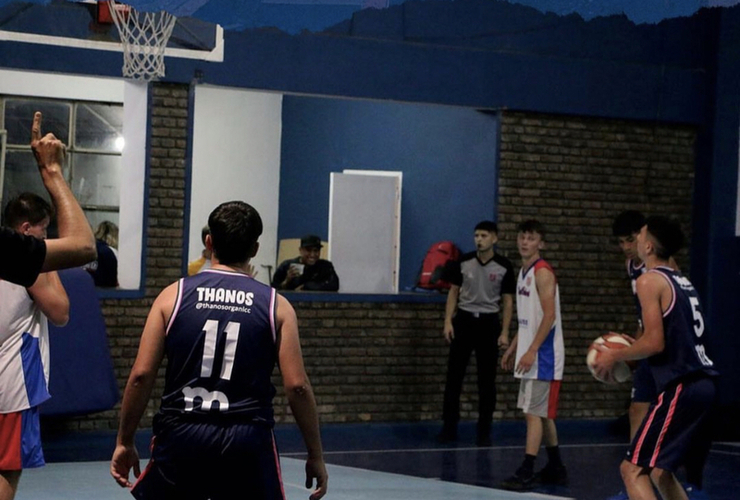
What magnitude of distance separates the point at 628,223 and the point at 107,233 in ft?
24.0

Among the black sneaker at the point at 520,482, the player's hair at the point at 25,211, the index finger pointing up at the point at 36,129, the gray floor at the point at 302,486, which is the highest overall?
the index finger pointing up at the point at 36,129

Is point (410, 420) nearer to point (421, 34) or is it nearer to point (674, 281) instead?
point (421, 34)

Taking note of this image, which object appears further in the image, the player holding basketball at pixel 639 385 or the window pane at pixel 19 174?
the window pane at pixel 19 174

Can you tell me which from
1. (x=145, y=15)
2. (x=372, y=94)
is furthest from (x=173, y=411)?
(x=372, y=94)

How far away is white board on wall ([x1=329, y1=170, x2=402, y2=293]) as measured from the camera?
15289mm

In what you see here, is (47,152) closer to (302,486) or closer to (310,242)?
(302,486)

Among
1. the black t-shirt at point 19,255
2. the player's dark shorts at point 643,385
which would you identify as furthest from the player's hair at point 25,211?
the player's dark shorts at point 643,385

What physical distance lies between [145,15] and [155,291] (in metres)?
2.46

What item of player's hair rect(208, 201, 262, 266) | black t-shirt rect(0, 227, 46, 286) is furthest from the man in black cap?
black t-shirt rect(0, 227, 46, 286)

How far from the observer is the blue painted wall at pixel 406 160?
13453 mm

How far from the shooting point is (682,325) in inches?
243

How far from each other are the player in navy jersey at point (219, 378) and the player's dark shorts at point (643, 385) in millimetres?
4784

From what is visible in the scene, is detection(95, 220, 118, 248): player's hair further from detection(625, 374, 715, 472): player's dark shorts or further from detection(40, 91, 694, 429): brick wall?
detection(625, 374, 715, 472): player's dark shorts

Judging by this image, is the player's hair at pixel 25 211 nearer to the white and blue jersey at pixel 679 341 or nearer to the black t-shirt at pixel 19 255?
the black t-shirt at pixel 19 255
